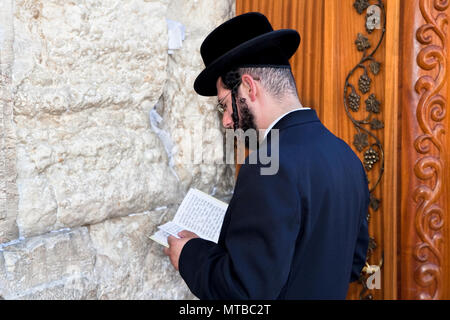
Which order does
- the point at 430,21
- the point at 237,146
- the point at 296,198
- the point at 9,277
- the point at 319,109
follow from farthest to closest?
the point at 237,146 < the point at 319,109 < the point at 430,21 < the point at 9,277 < the point at 296,198

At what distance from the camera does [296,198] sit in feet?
3.69

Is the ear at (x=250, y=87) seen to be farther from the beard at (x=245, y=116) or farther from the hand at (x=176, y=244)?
the hand at (x=176, y=244)

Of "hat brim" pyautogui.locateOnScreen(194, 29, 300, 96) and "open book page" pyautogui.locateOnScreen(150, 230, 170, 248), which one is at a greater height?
"hat brim" pyautogui.locateOnScreen(194, 29, 300, 96)

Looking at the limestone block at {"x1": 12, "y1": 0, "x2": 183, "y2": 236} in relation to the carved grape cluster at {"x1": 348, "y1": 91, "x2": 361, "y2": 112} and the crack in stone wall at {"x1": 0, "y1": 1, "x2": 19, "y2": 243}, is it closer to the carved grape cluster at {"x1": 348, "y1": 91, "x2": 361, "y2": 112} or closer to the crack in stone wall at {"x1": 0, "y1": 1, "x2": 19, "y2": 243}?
the crack in stone wall at {"x1": 0, "y1": 1, "x2": 19, "y2": 243}

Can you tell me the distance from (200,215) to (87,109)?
0.56 m

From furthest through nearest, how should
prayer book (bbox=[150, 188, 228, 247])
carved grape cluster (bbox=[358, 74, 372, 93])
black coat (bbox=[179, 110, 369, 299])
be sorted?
carved grape cluster (bbox=[358, 74, 372, 93]) → prayer book (bbox=[150, 188, 228, 247]) → black coat (bbox=[179, 110, 369, 299])

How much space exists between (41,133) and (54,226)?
29 cm

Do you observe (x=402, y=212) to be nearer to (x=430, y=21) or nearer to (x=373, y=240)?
(x=373, y=240)

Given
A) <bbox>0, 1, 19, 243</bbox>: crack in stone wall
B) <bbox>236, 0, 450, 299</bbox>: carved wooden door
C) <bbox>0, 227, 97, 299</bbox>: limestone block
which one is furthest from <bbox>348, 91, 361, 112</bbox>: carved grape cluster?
<bbox>0, 1, 19, 243</bbox>: crack in stone wall

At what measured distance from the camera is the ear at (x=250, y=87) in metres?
1.32

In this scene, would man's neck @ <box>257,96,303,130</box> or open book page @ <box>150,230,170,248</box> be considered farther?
open book page @ <box>150,230,170,248</box>

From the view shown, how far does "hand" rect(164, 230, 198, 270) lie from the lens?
4.67 feet

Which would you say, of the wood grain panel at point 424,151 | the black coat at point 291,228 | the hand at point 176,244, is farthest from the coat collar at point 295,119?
the wood grain panel at point 424,151
